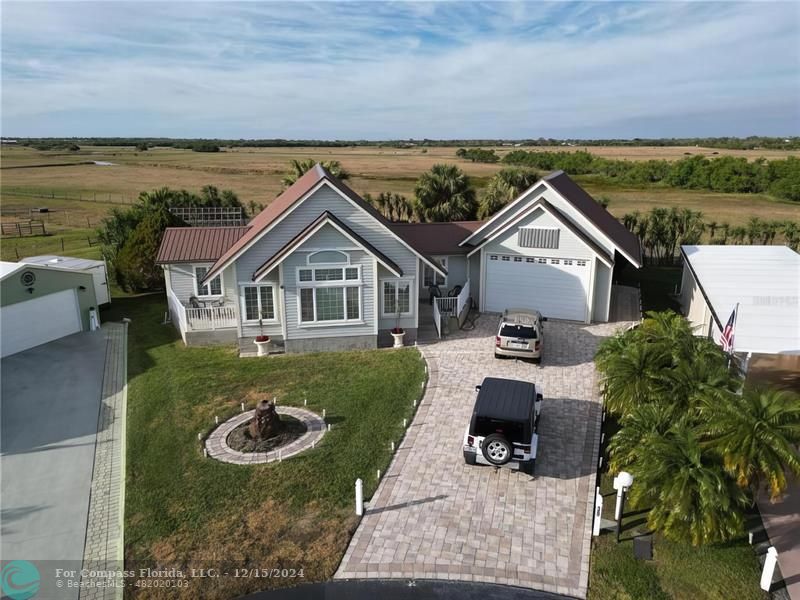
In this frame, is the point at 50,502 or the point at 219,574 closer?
the point at 219,574

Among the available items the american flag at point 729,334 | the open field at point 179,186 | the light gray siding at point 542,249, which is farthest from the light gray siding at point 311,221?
the open field at point 179,186

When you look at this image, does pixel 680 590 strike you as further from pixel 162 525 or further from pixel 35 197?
pixel 35 197

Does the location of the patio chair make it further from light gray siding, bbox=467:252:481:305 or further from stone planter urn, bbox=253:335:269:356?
stone planter urn, bbox=253:335:269:356

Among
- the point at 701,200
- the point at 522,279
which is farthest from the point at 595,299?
the point at 701,200

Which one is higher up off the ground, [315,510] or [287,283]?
[287,283]

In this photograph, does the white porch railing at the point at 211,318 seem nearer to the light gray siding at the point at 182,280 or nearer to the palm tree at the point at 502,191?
the light gray siding at the point at 182,280

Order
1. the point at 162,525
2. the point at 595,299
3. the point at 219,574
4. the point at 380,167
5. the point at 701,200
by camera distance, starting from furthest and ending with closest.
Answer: the point at 380,167 → the point at 701,200 → the point at 595,299 → the point at 162,525 → the point at 219,574

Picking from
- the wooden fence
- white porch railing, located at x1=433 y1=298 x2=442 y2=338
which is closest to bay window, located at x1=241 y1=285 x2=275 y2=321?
white porch railing, located at x1=433 y1=298 x2=442 y2=338
